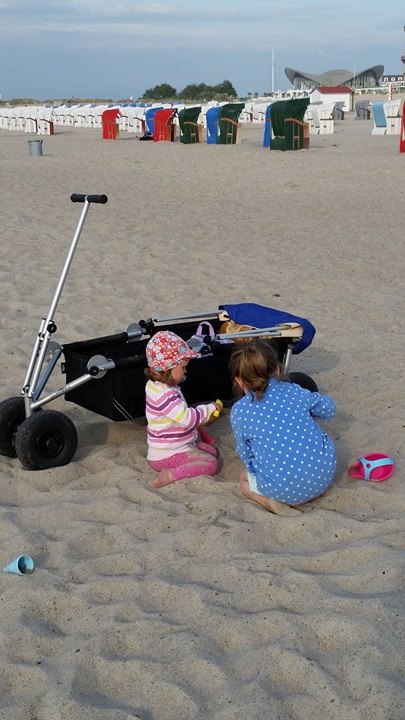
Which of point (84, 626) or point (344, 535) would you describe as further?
point (344, 535)

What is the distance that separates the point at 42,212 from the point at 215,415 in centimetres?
879

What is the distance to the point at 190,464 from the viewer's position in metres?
4.16

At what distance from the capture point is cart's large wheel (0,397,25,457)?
175 inches

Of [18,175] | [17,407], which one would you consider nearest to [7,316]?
[17,407]

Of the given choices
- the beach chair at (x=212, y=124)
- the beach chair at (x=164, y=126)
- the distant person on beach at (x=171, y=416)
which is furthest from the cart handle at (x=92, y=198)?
the beach chair at (x=164, y=126)

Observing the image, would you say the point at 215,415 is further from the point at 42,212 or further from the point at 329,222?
the point at 42,212

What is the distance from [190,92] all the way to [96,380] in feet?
305

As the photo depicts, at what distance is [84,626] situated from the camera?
2.98 meters

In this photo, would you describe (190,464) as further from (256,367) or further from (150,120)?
(150,120)

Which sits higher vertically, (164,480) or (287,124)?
(287,124)

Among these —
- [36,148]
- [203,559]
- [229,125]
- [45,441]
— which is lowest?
[203,559]

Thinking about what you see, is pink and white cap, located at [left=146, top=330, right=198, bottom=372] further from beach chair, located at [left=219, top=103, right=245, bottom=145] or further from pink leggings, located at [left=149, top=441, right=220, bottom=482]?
beach chair, located at [left=219, top=103, right=245, bottom=145]

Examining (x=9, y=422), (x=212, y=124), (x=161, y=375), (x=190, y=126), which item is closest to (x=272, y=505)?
(x=161, y=375)

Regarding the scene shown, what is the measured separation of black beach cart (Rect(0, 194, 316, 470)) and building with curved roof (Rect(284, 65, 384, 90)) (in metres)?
95.0
